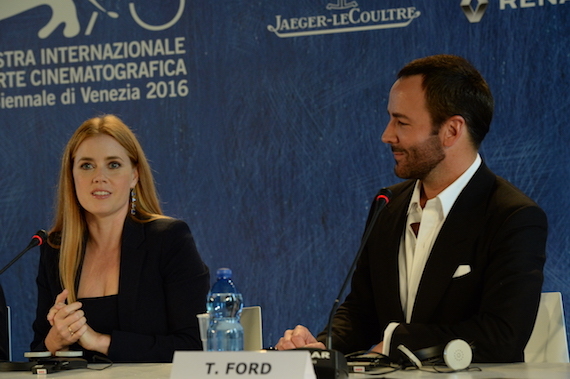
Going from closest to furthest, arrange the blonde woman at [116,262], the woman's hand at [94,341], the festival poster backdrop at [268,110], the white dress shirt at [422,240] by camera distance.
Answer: the white dress shirt at [422,240] → the woman's hand at [94,341] → the blonde woman at [116,262] → the festival poster backdrop at [268,110]

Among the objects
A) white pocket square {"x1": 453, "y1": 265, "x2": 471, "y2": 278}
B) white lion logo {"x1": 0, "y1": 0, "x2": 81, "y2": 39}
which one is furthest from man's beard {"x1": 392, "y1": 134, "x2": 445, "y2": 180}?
white lion logo {"x1": 0, "y1": 0, "x2": 81, "y2": 39}

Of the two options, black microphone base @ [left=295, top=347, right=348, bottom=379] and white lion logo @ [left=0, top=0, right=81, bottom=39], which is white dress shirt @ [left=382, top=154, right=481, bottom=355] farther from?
white lion logo @ [left=0, top=0, right=81, bottom=39]

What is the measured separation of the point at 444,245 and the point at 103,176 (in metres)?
1.37

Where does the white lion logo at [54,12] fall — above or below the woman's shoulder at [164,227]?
above

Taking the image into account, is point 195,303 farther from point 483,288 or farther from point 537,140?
point 537,140

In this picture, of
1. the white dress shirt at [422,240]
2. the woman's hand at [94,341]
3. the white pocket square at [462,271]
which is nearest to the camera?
the white pocket square at [462,271]

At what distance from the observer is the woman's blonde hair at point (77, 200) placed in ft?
10.0

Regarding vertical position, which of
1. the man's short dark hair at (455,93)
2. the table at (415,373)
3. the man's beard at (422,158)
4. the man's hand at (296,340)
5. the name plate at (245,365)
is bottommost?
the table at (415,373)

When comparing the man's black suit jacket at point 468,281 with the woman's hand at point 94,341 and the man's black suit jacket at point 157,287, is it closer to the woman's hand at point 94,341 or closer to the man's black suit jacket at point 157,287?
the man's black suit jacket at point 157,287

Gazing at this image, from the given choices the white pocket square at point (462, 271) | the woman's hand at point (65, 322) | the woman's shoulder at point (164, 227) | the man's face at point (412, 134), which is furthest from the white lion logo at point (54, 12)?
the white pocket square at point (462, 271)

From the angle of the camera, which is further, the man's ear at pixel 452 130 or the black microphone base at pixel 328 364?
the man's ear at pixel 452 130

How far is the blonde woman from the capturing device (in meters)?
2.78

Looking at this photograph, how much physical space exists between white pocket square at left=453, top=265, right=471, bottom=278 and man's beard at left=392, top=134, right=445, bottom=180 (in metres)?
0.38

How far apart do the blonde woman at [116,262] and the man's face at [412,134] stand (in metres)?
0.89
